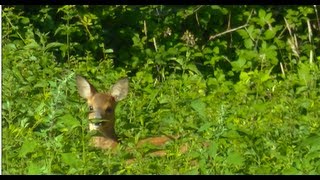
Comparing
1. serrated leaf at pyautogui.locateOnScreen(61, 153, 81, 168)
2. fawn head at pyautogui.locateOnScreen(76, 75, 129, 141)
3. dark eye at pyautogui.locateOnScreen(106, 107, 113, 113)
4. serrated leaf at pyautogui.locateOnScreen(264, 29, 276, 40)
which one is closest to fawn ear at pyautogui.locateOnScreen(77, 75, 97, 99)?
fawn head at pyautogui.locateOnScreen(76, 75, 129, 141)

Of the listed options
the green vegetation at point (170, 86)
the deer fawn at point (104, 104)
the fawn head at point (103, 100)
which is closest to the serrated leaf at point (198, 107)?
the green vegetation at point (170, 86)

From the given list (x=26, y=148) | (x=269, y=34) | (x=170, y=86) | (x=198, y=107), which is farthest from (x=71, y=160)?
(x=269, y=34)

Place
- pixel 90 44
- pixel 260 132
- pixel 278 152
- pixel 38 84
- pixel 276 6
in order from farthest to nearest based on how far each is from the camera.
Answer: pixel 276 6, pixel 90 44, pixel 38 84, pixel 260 132, pixel 278 152

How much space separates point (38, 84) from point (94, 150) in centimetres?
169

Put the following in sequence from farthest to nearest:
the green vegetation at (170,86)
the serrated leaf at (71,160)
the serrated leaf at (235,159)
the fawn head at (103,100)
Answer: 1. the fawn head at (103,100)
2. the green vegetation at (170,86)
3. the serrated leaf at (235,159)
4. the serrated leaf at (71,160)

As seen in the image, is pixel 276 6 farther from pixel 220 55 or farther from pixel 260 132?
pixel 260 132

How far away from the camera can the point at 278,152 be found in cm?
685

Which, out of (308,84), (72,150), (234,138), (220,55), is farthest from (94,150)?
(220,55)

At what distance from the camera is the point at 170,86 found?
32.1 feet

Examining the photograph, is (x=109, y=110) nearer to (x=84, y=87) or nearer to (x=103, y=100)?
(x=103, y=100)

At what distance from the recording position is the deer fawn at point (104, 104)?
8.15 m

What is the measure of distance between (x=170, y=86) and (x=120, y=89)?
108cm

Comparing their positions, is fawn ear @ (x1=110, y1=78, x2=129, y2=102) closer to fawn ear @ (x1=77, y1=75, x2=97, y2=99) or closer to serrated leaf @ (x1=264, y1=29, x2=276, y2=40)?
fawn ear @ (x1=77, y1=75, x2=97, y2=99)

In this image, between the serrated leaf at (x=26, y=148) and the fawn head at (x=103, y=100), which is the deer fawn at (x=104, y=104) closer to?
the fawn head at (x=103, y=100)
